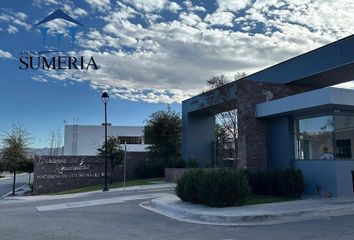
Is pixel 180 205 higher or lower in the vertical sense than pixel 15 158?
lower

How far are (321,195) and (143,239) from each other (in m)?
9.72

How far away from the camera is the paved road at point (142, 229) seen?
928 cm

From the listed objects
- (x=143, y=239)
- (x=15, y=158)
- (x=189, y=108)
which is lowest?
(x=143, y=239)

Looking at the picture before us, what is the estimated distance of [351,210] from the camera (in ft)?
42.0

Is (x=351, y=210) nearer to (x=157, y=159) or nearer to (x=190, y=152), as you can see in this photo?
(x=190, y=152)

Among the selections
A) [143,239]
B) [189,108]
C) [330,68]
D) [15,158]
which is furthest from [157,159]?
[143,239]

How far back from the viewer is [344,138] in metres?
16.5

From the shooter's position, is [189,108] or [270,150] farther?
[189,108]

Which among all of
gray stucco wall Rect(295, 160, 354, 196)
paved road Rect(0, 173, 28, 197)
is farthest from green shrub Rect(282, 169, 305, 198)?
paved road Rect(0, 173, 28, 197)

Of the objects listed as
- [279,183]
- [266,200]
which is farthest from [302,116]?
[266,200]

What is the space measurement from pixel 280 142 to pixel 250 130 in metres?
1.50

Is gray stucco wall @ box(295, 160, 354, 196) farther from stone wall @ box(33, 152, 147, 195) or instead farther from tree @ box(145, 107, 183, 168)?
stone wall @ box(33, 152, 147, 195)

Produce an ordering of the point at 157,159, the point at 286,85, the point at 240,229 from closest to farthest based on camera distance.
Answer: the point at 240,229 < the point at 286,85 < the point at 157,159

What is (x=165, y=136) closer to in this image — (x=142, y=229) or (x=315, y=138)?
(x=315, y=138)
